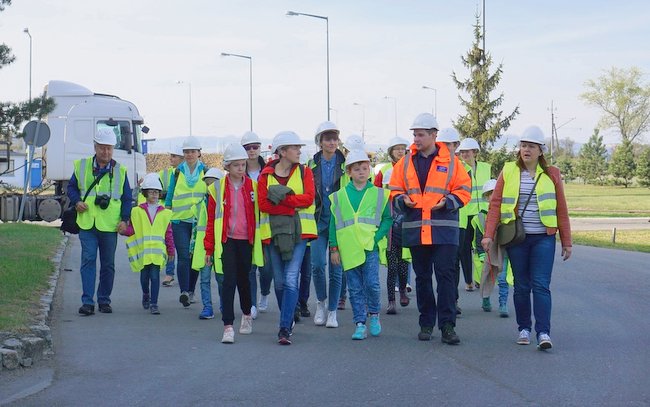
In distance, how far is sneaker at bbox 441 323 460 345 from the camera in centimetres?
939

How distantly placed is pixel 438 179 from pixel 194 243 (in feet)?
12.6

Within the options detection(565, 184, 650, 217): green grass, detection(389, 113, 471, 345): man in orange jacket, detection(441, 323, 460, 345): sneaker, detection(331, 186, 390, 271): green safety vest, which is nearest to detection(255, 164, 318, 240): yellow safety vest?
detection(331, 186, 390, 271): green safety vest

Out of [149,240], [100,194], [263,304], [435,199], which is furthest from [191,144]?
[435,199]

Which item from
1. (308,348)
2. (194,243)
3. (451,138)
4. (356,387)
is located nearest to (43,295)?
(194,243)

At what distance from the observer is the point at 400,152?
1247cm

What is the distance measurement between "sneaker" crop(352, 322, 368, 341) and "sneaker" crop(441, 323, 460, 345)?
771mm

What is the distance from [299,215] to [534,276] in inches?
89.3

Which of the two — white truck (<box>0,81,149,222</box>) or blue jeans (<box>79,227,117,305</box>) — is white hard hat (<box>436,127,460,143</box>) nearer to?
blue jeans (<box>79,227,117,305</box>)

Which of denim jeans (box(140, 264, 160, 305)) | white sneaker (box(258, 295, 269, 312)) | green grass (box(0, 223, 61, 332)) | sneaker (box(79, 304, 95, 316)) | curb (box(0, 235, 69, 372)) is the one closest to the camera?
curb (box(0, 235, 69, 372))

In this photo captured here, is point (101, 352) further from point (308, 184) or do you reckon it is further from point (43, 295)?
point (43, 295)

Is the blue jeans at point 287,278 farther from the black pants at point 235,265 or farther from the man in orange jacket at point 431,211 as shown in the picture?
the man in orange jacket at point 431,211

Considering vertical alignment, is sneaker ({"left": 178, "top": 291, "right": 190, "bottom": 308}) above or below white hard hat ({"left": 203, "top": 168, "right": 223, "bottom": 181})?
below

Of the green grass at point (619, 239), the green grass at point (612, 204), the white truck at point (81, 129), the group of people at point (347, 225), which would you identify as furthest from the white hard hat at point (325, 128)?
the green grass at point (612, 204)

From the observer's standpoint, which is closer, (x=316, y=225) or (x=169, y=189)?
(x=316, y=225)
